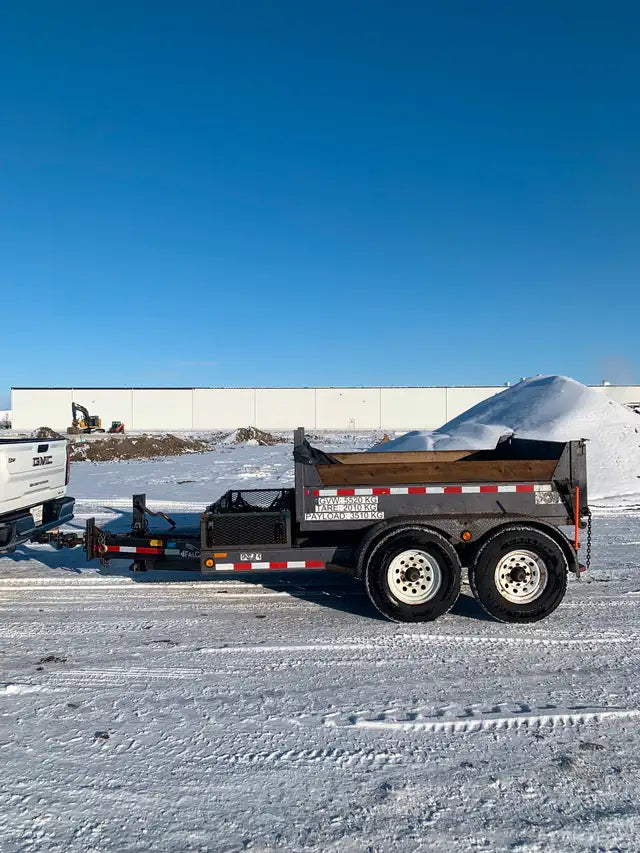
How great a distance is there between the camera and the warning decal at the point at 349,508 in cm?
562

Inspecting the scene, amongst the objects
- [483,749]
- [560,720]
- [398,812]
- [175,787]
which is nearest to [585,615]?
[560,720]

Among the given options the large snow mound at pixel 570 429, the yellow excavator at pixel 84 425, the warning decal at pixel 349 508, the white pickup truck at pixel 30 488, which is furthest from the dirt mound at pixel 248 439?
the warning decal at pixel 349 508

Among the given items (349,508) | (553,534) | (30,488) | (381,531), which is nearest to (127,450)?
(30,488)

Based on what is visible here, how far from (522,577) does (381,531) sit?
136 cm

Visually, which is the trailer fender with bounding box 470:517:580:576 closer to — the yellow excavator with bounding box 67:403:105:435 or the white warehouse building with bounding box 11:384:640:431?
the yellow excavator with bounding box 67:403:105:435

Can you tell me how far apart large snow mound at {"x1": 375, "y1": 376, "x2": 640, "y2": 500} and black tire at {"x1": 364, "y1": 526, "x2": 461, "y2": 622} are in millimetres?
8175

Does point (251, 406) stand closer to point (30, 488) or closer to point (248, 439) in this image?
point (248, 439)

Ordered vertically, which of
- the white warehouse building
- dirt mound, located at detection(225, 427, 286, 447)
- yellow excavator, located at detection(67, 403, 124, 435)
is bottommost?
dirt mound, located at detection(225, 427, 286, 447)

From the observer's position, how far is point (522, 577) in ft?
18.1

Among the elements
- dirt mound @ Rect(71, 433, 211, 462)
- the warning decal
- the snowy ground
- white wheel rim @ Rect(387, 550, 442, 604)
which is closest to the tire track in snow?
the snowy ground

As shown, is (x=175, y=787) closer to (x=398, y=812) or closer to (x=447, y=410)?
(x=398, y=812)

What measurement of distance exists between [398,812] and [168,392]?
64.0m

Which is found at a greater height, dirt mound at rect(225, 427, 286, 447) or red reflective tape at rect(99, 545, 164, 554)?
dirt mound at rect(225, 427, 286, 447)

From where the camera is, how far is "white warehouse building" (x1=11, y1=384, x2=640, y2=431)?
6412cm
